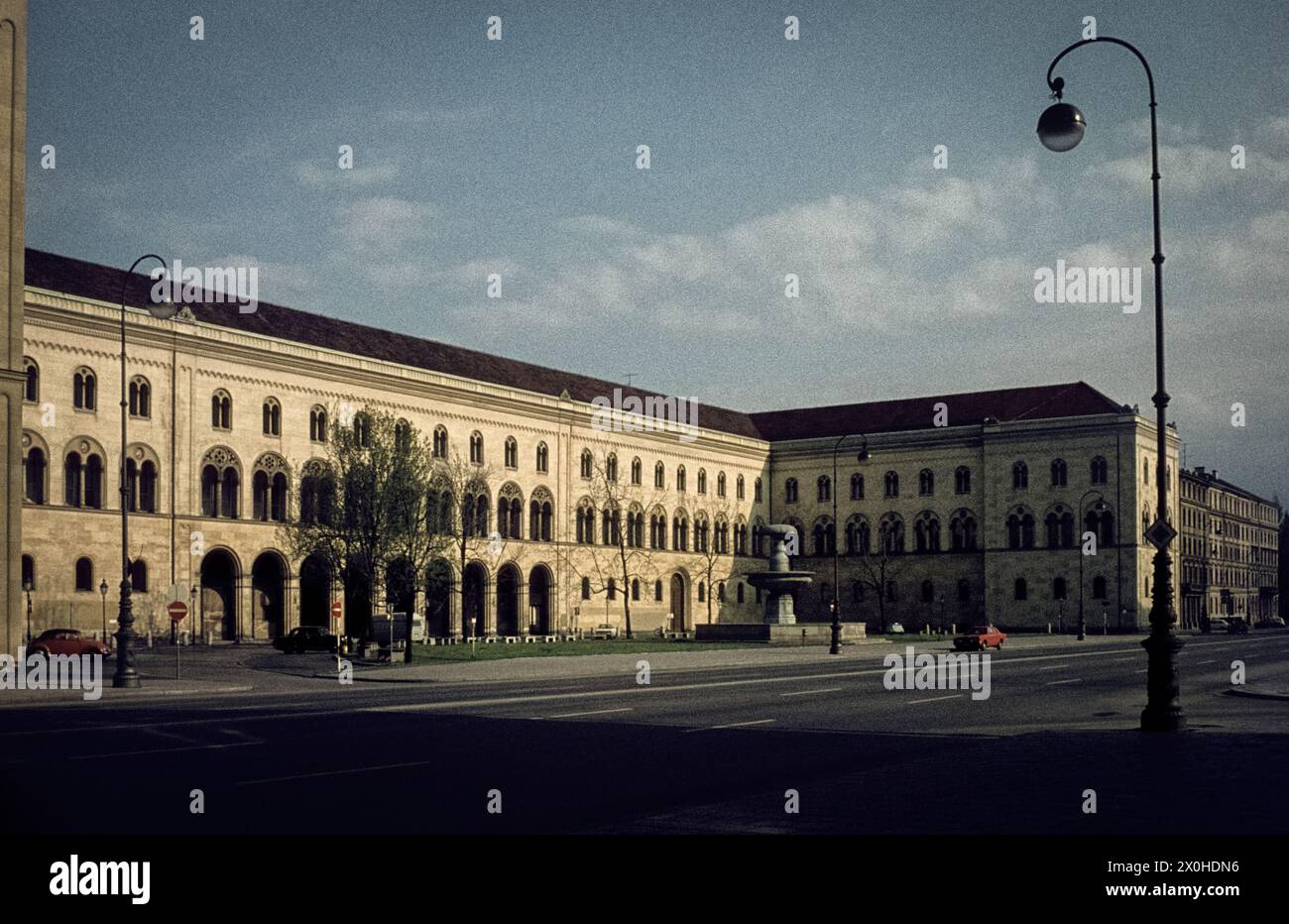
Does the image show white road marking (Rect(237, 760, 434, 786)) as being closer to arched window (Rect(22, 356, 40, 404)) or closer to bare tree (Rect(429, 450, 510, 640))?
bare tree (Rect(429, 450, 510, 640))

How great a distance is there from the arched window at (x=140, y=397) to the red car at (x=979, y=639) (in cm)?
3901

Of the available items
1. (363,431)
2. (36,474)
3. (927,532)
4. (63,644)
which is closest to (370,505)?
(363,431)

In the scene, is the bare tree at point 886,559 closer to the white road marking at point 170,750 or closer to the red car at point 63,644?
the red car at point 63,644

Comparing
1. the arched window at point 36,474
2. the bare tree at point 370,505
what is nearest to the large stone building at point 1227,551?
the bare tree at point 370,505

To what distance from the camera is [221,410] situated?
65938 mm

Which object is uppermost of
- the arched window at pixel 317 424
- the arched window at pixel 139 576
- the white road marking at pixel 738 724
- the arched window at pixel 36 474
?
the arched window at pixel 317 424

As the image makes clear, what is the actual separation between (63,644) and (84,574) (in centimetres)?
996

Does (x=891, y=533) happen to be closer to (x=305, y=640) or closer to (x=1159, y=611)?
(x=305, y=640)

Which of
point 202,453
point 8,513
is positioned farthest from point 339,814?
point 202,453

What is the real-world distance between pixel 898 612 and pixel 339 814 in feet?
324

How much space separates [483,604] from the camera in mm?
82312

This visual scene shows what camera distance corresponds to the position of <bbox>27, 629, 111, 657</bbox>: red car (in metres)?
48.7

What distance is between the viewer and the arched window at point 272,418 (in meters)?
68.4
